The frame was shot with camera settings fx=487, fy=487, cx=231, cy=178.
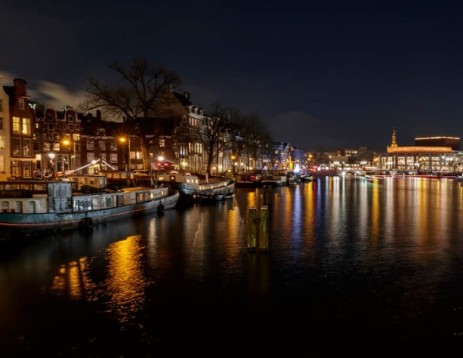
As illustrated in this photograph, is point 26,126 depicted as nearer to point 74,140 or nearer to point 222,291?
point 74,140

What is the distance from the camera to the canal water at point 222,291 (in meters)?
16.7

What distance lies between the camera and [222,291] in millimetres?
22203

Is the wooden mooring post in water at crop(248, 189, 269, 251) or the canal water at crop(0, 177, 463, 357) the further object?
the wooden mooring post in water at crop(248, 189, 269, 251)

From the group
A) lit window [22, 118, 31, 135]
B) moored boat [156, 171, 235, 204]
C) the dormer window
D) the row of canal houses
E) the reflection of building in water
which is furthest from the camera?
lit window [22, 118, 31, 135]

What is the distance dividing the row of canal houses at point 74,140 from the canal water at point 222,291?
37765mm

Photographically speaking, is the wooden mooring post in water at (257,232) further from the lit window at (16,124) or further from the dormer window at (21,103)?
the dormer window at (21,103)

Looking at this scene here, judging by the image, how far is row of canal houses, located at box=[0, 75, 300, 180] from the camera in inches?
2857

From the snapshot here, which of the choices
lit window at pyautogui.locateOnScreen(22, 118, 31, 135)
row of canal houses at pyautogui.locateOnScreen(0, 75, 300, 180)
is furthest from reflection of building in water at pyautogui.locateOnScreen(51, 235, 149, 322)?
lit window at pyautogui.locateOnScreen(22, 118, 31, 135)

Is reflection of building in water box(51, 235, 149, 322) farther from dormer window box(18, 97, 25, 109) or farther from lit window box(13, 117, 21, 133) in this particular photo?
dormer window box(18, 97, 25, 109)

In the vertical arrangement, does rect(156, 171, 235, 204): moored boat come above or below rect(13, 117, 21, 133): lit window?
below

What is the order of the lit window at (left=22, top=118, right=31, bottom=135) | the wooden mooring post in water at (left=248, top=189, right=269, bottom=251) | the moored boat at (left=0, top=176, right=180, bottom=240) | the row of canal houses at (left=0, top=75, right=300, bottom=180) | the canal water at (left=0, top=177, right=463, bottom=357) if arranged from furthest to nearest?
the lit window at (left=22, top=118, right=31, bottom=135), the row of canal houses at (left=0, top=75, right=300, bottom=180), the moored boat at (left=0, top=176, right=180, bottom=240), the wooden mooring post in water at (left=248, top=189, right=269, bottom=251), the canal water at (left=0, top=177, right=463, bottom=357)

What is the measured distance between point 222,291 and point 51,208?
22.4 m

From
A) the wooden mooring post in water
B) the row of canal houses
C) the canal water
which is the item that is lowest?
the canal water

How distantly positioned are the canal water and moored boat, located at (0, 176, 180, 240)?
4.65 feet
